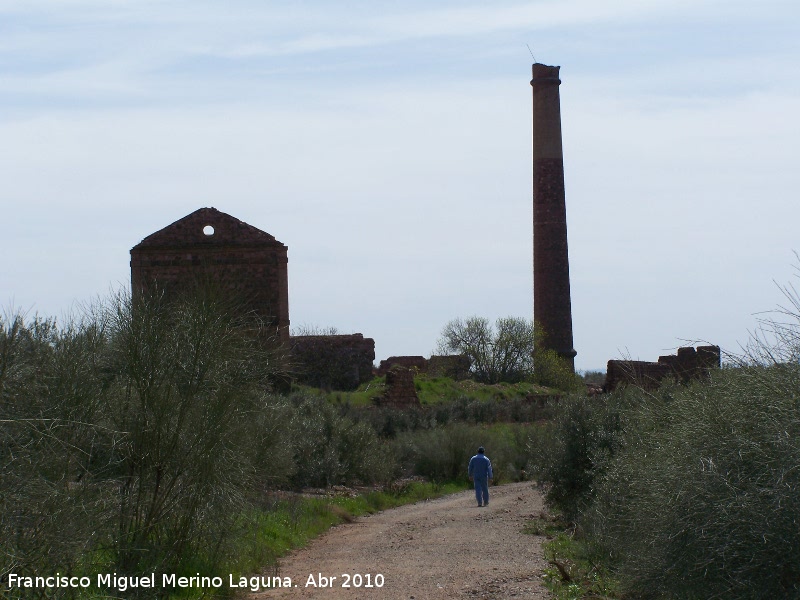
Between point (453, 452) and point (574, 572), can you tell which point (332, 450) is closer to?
point (453, 452)

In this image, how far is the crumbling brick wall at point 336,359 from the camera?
36844 millimetres

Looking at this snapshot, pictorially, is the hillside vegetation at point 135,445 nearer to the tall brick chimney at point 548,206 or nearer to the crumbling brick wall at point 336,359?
the crumbling brick wall at point 336,359

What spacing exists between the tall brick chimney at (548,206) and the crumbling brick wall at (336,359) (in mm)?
10638

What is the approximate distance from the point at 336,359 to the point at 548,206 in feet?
44.2

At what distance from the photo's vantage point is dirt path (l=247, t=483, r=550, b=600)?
1130 cm

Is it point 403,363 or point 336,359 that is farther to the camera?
point 403,363

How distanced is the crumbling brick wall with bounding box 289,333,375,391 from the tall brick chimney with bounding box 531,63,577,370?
10638 millimetres

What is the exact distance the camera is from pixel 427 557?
13828 mm

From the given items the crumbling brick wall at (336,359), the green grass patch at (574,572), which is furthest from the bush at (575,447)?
the crumbling brick wall at (336,359)

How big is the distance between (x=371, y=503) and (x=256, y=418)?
A: 27.3ft

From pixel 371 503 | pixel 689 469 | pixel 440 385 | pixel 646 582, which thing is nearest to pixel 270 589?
pixel 646 582

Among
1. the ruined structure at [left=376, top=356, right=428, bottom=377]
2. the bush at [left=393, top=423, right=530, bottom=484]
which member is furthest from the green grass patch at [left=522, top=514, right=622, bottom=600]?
the ruined structure at [left=376, top=356, right=428, bottom=377]

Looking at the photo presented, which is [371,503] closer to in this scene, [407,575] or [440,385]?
[407,575]

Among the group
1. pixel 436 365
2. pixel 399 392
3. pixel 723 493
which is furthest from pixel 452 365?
pixel 723 493
